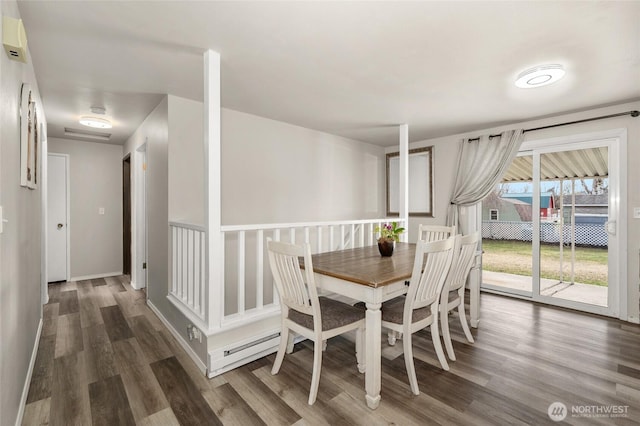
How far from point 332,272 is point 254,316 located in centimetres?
89

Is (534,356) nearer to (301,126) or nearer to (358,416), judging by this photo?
(358,416)

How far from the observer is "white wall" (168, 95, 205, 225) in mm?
2859

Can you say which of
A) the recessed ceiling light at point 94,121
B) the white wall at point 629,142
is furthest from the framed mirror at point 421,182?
the recessed ceiling light at point 94,121

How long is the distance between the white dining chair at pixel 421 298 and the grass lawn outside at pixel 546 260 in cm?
263

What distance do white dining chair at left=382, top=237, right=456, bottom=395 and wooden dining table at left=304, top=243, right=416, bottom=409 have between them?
0.11m

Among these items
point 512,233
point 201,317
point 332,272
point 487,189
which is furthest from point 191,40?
point 512,233

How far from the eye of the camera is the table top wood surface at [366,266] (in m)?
1.82

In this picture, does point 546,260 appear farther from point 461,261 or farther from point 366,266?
point 366,266

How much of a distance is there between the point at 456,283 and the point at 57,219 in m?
5.68

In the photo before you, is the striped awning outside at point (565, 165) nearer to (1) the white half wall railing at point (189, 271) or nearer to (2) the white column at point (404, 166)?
(2) the white column at point (404, 166)

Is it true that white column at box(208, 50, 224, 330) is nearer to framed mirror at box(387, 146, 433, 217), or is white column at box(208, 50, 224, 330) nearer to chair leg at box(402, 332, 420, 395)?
chair leg at box(402, 332, 420, 395)

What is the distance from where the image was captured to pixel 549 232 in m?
3.75

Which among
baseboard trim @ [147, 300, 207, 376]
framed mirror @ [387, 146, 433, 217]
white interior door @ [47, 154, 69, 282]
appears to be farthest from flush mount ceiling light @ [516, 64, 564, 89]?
white interior door @ [47, 154, 69, 282]

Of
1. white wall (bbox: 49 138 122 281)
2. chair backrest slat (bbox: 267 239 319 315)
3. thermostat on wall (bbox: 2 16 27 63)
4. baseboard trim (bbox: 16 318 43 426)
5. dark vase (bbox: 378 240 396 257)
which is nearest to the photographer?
thermostat on wall (bbox: 2 16 27 63)
